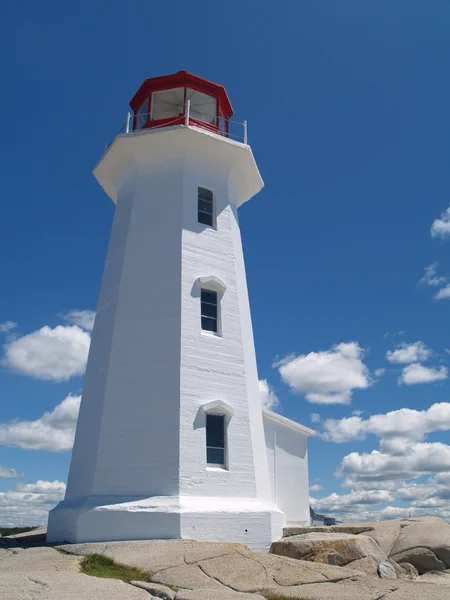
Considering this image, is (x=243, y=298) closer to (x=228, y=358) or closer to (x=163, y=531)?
(x=228, y=358)

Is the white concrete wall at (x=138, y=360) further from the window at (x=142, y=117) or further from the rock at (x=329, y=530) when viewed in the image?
the rock at (x=329, y=530)

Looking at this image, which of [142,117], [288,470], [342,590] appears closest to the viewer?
[342,590]

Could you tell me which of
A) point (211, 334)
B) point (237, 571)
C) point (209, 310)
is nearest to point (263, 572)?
point (237, 571)

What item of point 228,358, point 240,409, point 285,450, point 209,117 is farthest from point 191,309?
point 209,117

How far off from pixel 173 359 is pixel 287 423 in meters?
5.62

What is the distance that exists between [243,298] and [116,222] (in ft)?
15.3

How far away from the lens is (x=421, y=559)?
538 inches

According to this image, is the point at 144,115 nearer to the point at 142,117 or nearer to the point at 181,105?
the point at 142,117

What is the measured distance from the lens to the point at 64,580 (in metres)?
8.97

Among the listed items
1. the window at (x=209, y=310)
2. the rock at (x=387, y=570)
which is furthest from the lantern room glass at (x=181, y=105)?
the rock at (x=387, y=570)

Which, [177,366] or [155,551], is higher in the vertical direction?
[177,366]

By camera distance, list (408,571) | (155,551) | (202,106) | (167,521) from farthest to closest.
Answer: (202,106) < (408,571) < (167,521) < (155,551)

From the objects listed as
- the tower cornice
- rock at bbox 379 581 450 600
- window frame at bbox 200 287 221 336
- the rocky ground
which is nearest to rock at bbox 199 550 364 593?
the rocky ground

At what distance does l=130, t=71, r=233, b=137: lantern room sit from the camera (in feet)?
59.3
